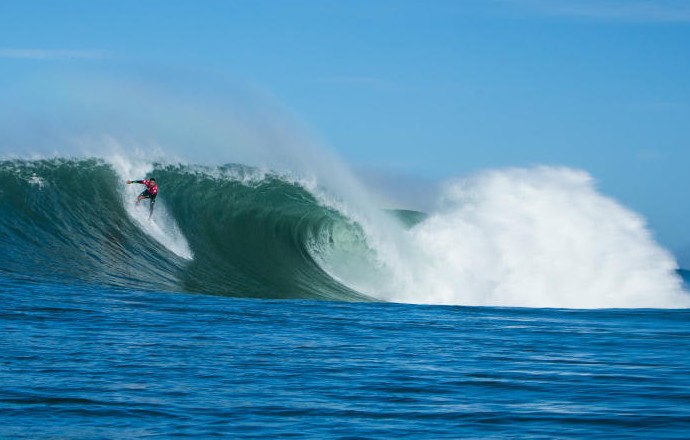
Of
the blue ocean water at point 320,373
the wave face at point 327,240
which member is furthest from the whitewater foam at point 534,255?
the blue ocean water at point 320,373

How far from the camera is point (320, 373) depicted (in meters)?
8.14

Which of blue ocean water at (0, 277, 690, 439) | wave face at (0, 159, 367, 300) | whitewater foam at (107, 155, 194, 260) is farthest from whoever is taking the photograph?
whitewater foam at (107, 155, 194, 260)

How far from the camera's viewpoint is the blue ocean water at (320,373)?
21.2 ft

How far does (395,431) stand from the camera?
634 centimetres

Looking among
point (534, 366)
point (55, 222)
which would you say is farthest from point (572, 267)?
point (534, 366)

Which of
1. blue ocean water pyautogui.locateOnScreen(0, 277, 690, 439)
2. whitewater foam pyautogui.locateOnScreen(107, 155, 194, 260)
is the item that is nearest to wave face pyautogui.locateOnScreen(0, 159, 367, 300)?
whitewater foam pyautogui.locateOnScreen(107, 155, 194, 260)

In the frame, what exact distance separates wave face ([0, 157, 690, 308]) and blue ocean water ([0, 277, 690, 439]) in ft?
13.5

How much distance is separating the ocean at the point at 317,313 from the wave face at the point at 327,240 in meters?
0.06

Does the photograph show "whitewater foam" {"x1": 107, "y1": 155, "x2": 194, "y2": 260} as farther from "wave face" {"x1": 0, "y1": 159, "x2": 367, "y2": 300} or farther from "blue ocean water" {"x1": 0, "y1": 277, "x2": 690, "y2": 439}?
"blue ocean water" {"x1": 0, "y1": 277, "x2": 690, "y2": 439}

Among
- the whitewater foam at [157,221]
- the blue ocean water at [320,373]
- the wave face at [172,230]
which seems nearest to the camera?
the blue ocean water at [320,373]

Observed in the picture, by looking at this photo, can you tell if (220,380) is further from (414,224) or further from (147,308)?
(414,224)

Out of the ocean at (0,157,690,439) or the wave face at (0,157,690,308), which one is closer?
the ocean at (0,157,690,439)

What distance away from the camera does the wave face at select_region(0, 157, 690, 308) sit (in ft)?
54.5

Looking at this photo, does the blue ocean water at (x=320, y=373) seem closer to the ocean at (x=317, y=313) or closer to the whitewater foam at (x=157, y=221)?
the ocean at (x=317, y=313)
